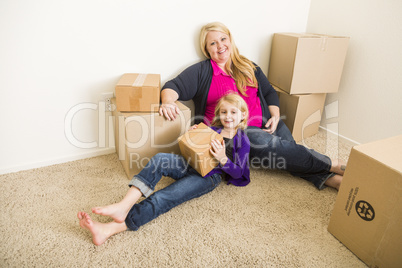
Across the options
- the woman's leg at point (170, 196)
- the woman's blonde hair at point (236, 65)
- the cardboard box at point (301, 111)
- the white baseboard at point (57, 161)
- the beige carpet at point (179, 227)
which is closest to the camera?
the beige carpet at point (179, 227)

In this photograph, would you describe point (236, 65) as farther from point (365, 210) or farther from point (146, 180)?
point (365, 210)

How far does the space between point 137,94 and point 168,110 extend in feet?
0.59

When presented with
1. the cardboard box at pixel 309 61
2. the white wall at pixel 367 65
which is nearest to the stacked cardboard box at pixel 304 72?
the cardboard box at pixel 309 61

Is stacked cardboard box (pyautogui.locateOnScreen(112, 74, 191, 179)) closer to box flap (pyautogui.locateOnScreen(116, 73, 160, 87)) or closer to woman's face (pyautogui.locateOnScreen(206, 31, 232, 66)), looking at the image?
box flap (pyautogui.locateOnScreen(116, 73, 160, 87))

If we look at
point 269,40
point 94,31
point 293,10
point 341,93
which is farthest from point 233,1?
point 341,93

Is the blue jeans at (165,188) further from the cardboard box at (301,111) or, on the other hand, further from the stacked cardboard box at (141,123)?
the cardboard box at (301,111)

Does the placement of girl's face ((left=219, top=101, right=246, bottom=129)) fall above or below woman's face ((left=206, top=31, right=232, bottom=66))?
below

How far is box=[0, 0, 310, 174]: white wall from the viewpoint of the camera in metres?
1.32

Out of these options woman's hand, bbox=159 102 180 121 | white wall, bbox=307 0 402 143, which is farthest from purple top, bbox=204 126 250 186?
white wall, bbox=307 0 402 143

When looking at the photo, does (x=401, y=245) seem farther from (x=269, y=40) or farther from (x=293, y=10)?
(x=293, y=10)

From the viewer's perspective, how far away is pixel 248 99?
1.70 meters

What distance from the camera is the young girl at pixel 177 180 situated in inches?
43.1

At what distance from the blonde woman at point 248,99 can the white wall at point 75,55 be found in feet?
0.51

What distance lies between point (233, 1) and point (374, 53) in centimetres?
95
